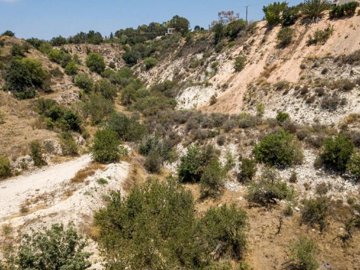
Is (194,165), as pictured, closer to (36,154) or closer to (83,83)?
(36,154)

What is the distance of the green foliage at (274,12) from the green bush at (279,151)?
30.8 m

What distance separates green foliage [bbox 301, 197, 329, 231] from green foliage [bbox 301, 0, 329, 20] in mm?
34997

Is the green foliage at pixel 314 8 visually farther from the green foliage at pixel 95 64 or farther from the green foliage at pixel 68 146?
the green foliage at pixel 95 64

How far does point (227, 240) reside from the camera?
1986 centimetres

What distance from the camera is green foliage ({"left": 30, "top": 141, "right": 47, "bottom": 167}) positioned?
30.3 m

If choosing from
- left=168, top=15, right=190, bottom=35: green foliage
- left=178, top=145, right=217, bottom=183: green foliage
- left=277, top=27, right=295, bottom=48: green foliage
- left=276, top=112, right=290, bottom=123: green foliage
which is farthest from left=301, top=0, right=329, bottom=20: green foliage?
left=168, top=15, right=190, bottom=35: green foliage

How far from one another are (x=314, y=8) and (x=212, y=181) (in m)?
34.8

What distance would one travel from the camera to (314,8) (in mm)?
49531

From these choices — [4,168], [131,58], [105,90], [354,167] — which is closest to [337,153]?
[354,167]

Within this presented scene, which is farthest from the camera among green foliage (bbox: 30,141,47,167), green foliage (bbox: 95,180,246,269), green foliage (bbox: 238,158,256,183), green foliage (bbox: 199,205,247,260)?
green foliage (bbox: 30,141,47,167)

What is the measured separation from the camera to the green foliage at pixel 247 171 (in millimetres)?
27172

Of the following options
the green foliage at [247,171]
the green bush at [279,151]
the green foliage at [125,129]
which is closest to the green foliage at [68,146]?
the green foliage at [125,129]

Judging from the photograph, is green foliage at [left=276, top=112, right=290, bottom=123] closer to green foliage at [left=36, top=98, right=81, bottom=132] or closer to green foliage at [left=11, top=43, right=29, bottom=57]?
green foliage at [left=36, top=98, right=81, bottom=132]

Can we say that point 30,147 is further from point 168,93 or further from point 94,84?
point 94,84
